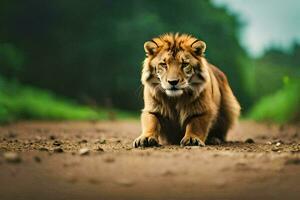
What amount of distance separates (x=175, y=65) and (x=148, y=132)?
854 millimetres

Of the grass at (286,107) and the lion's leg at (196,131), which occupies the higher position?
the grass at (286,107)

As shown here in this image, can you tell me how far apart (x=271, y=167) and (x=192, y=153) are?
3.42 feet

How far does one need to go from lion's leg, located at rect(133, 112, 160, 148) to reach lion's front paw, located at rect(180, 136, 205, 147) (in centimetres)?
33

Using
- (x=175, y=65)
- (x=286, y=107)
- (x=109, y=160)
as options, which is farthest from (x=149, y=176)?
(x=286, y=107)

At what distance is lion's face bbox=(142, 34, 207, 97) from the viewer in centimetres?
771

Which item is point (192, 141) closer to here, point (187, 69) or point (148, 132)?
point (148, 132)

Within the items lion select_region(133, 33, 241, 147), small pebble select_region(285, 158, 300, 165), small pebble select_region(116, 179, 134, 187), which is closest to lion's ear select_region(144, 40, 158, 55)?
lion select_region(133, 33, 241, 147)

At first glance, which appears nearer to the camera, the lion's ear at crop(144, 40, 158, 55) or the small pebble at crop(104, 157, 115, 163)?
the small pebble at crop(104, 157, 115, 163)

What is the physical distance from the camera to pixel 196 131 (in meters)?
7.85

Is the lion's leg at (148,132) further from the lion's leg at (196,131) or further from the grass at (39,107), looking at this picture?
the grass at (39,107)

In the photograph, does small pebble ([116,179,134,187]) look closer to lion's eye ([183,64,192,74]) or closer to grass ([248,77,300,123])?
lion's eye ([183,64,192,74])

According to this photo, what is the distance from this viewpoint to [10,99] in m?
20.3

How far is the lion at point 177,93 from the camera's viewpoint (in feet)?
25.4

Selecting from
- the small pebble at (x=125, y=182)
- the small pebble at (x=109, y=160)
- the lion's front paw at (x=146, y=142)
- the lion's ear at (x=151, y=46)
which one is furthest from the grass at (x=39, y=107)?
the small pebble at (x=125, y=182)
